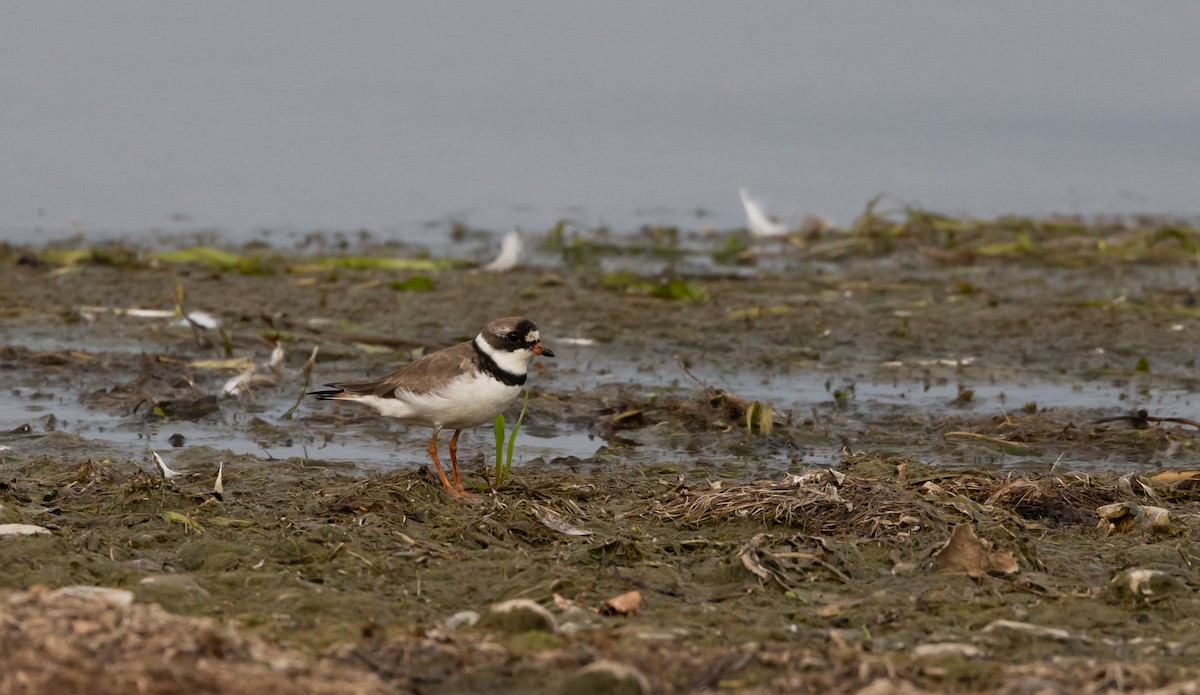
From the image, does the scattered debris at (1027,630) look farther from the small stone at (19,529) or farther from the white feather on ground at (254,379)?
the white feather on ground at (254,379)

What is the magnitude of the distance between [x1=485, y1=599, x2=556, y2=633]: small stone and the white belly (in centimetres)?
238

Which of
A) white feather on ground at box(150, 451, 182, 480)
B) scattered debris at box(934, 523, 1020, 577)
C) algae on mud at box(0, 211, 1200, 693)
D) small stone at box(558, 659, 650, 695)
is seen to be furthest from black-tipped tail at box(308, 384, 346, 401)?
small stone at box(558, 659, 650, 695)

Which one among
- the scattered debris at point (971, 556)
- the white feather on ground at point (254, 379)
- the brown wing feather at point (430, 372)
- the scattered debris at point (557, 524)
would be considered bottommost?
the white feather on ground at point (254, 379)

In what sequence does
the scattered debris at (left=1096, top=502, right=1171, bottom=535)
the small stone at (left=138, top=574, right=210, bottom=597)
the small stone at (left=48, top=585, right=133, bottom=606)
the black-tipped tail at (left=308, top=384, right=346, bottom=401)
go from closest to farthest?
1. the small stone at (left=48, top=585, right=133, bottom=606)
2. the small stone at (left=138, top=574, right=210, bottom=597)
3. the scattered debris at (left=1096, top=502, right=1171, bottom=535)
4. the black-tipped tail at (left=308, top=384, right=346, bottom=401)

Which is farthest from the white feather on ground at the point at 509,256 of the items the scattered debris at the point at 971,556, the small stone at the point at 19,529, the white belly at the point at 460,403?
the scattered debris at the point at 971,556

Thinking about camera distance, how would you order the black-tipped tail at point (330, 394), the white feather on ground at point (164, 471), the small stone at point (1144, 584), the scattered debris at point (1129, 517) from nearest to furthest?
the small stone at point (1144, 584), the scattered debris at point (1129, 517), the white feather on ground at point (164, 471), the black-tipped tail at point (330, 394)

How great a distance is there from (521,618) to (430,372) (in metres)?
2.68

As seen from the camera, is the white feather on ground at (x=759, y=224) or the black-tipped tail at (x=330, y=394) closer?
the black-tipped tail at (x=330, y=394)

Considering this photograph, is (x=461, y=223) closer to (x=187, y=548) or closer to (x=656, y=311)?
(x=656, y=311)

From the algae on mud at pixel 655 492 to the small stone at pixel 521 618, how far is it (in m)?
0.06

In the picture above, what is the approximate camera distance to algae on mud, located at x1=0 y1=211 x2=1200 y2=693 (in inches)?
169

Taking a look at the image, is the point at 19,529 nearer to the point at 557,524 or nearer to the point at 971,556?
the point at 557,524

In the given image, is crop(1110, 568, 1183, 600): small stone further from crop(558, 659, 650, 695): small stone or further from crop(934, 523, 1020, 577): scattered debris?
crop(558, 659, 650, 695): small stone

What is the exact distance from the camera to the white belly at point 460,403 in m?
6.84
